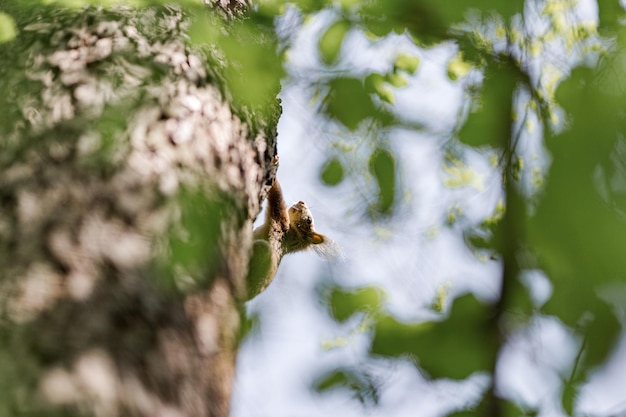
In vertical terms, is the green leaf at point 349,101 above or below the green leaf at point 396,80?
above

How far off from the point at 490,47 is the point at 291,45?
52cm

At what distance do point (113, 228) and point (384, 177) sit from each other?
0.60m

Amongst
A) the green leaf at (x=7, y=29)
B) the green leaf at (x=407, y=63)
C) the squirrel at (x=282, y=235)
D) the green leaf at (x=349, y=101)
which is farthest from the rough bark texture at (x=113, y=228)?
the squirrel at (x=282, y=235)

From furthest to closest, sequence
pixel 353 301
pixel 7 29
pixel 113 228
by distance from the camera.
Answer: pixel 7 29 < pixel 353 301 < pixel 113 228

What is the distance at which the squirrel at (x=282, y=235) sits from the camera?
3328 millimetres

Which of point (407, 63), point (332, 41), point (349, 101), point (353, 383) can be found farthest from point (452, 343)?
point (407, 63)

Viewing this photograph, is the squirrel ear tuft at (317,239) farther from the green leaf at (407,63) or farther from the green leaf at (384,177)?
the green leaf at (384,177)

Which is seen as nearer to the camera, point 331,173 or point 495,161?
point 495,161

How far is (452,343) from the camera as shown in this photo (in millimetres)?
1125

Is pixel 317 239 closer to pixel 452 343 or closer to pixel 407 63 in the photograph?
pixel 407 63

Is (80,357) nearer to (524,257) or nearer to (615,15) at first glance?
(524,257)

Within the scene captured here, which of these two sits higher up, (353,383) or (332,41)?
(332,41)

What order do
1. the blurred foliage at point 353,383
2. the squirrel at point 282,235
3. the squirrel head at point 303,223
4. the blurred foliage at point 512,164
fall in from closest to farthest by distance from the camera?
1. the blurred foliage at point 512,164
2. the blurred foliage at point 353,383
3. the squirrel at point 282,235
4. the squirrel head at point 303,223

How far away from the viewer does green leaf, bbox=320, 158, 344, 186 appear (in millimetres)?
1748
